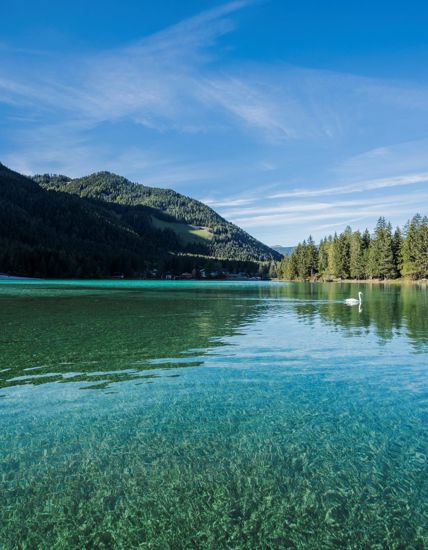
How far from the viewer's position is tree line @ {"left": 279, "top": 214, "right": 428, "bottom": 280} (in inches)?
4852

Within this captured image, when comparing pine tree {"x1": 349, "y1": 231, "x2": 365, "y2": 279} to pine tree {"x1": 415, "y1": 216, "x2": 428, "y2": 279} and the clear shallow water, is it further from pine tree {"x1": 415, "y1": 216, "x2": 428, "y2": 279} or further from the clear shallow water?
the clear shallow water

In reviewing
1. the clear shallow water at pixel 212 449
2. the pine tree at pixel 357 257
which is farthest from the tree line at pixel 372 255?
the clear shallow water at pixel 212 449

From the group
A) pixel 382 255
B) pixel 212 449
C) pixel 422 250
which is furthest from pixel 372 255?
pixel 212 449

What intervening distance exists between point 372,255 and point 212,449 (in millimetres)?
139331

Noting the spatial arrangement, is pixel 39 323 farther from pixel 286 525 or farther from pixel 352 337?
pixel 286 525

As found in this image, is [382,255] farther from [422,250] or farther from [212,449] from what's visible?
[212,449]

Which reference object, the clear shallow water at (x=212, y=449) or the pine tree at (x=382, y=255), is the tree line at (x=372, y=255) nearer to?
the pine tree at (x=382, y=255)

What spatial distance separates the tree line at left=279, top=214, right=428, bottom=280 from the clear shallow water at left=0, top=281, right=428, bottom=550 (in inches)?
4572

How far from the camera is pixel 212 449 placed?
8.90 meters

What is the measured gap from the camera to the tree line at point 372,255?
123244 millimetres

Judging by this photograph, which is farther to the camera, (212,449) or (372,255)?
(372,255)

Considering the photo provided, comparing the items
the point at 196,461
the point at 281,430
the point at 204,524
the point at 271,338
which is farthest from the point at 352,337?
the point at 204,524

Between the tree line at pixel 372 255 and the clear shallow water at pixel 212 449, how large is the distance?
116129 mm

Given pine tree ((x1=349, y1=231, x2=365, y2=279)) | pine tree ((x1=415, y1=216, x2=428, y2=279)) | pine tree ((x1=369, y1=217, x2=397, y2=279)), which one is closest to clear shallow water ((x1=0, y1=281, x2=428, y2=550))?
pine tree ((x1=415, y1=216, x2=428, y2=279))
